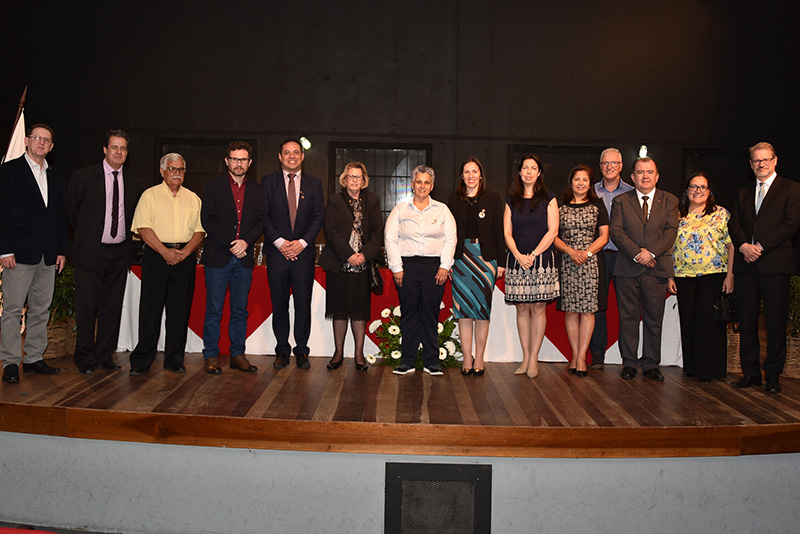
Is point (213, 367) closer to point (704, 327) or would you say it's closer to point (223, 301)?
point (223, 301)

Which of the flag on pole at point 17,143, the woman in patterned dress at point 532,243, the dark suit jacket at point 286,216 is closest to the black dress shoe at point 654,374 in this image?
the woman in patterned dress at point 532,243

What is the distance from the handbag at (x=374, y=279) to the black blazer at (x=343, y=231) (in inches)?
2.4

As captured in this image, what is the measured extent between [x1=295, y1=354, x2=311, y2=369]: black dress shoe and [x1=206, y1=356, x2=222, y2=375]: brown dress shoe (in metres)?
0.52

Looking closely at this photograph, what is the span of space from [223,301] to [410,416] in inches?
67.5

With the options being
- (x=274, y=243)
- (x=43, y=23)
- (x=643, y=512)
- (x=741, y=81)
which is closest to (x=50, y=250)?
(x=274, y=243)

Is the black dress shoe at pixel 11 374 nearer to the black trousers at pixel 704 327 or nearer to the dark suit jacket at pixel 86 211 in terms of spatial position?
the dark suit jacket at pixel 86 211

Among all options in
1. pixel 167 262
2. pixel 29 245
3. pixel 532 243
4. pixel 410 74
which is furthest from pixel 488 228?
pixel 410 74

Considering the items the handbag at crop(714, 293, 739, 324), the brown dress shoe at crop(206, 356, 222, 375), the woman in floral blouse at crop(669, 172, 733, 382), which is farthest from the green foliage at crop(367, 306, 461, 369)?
the handbag at crop(714, 293, 739, 324)

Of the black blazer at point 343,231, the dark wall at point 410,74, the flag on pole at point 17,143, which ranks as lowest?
the black blazer at point 343,231

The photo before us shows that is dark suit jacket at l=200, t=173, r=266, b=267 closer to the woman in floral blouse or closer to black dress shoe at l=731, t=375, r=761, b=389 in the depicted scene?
the woman in floral blouse

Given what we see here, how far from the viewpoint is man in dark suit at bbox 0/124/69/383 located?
3686 mm

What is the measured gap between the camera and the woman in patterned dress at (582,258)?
408cm

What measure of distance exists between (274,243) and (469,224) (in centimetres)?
134

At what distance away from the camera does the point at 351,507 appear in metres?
2.91
